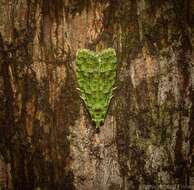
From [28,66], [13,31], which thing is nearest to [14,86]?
[28,66]

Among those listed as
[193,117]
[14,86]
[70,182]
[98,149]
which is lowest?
[70,182]

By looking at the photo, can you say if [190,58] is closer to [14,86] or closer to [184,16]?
[184,16]

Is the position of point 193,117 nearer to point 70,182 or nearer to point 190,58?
point 190,58

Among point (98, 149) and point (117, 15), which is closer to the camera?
point (117, 15)

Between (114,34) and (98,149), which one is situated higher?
(114,34)
